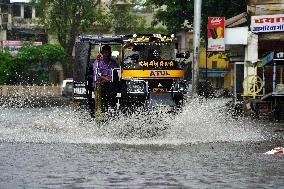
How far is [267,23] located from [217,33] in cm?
603

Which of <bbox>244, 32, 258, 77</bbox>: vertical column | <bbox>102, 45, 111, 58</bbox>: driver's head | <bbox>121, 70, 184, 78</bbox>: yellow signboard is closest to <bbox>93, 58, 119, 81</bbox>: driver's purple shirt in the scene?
<bbox>102, 45, 111, 58</bbox>: driver's head

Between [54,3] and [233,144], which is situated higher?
[54,3]

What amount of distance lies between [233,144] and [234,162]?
3.35 m

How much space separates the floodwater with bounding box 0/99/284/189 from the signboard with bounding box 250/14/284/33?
10.5 meters

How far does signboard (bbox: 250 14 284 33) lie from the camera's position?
30344 millimetres

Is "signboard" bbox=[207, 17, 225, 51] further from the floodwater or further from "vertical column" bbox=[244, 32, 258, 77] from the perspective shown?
the floodwater

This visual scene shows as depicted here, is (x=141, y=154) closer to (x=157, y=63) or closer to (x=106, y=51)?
(x=106, y=51)

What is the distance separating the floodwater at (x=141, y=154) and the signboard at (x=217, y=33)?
52.7 ft

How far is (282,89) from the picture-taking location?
25266 millimetres

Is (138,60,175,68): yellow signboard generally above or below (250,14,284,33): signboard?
below

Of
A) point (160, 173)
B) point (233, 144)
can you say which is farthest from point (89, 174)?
point (233, 144)

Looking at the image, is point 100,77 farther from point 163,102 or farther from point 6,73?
point 6,73

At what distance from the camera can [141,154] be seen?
1276cm

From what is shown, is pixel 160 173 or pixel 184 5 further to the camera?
pixel 184 5
